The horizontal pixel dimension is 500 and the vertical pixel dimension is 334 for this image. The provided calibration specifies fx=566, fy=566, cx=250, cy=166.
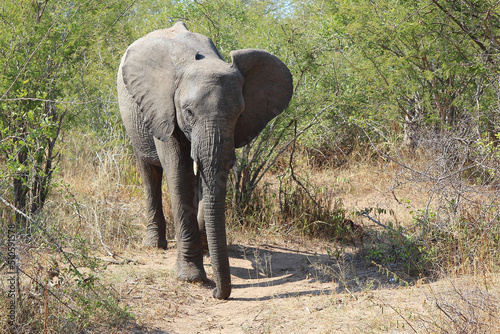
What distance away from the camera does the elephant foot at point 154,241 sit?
7.41 meters

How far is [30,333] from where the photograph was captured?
4211 millimetres

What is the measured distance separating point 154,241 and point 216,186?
2507 millimetres

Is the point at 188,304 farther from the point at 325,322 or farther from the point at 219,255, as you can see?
the point at 325,322

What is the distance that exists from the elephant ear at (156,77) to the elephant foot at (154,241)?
205cm

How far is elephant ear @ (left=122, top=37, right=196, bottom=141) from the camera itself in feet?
18.5

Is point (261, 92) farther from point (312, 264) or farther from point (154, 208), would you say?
point (154, 208)

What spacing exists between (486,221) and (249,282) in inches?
103

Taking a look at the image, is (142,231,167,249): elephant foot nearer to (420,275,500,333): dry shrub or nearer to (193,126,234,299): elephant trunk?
(193,126,234,299): elephant trunk

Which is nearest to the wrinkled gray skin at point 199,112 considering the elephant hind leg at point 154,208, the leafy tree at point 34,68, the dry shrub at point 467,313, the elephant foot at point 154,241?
the elephant hind leg at point 154,208

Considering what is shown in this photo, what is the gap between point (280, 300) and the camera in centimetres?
553

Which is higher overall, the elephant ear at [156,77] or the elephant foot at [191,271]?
the elephant ear at [156,77]

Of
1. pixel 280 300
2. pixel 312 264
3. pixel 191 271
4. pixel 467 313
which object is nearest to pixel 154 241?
pixel 191 271

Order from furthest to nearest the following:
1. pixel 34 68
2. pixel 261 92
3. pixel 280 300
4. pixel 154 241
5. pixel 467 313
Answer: pixel 154 241
pixel 34 68
pixel 261 92
pixel 280 300
pixel 467 313

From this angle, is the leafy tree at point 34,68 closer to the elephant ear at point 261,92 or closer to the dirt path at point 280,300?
the dirt path at point 280,300
